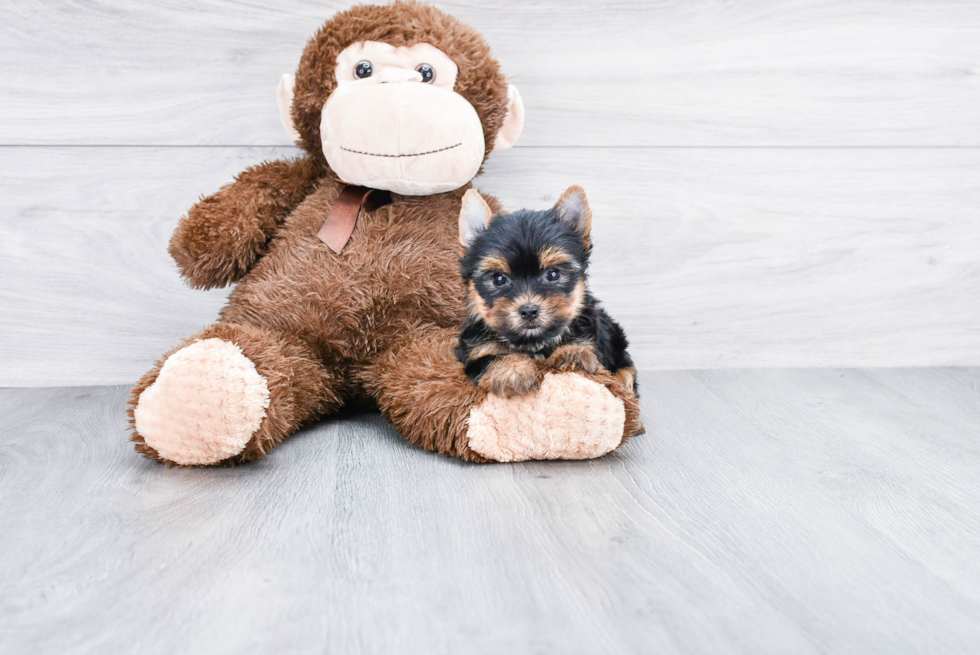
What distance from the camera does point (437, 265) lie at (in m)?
1.51

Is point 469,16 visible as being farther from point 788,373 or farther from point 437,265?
point 788,373

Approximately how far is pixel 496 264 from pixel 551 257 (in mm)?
83

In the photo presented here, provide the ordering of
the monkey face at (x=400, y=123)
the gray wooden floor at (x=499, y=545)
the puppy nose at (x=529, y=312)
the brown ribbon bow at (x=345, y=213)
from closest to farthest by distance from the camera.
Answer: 1. the gray wooden floor at (x=499, y=545)
2. the puppy nose at (x=529, y=312)
3. the monkey face at (x=400, y=123)
4. the brown ribbon bow at (x=345, y=213)

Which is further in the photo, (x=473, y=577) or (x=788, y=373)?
(x=788, y=373)

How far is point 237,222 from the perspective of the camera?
152 centimetres

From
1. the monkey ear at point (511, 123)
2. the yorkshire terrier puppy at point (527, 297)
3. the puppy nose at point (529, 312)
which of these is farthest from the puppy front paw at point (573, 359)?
the monkey ear at point (511, 123)

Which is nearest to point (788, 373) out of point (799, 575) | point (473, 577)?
point (799, 575)

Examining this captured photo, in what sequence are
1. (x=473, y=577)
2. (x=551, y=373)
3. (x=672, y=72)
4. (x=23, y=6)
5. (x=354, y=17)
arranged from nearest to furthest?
(x=473, y=577) → (x=551, y=373) → (x=354, y=17) → (x=23, y=6) → (x=672, y=72)

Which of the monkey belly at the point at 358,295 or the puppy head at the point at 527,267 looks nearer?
the puppy head at the point at 527,267

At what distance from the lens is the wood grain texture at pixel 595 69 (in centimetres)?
170

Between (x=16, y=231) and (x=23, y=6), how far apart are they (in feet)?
1.52

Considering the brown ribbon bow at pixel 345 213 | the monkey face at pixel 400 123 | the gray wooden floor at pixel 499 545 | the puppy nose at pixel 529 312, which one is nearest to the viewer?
the gray wooden floor at pixel 499 545

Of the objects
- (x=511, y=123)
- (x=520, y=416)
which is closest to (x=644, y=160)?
(x=511, y=123)

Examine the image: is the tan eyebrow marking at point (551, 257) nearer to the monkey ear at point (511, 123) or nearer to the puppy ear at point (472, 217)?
the puppy ear at point (472, 217)
